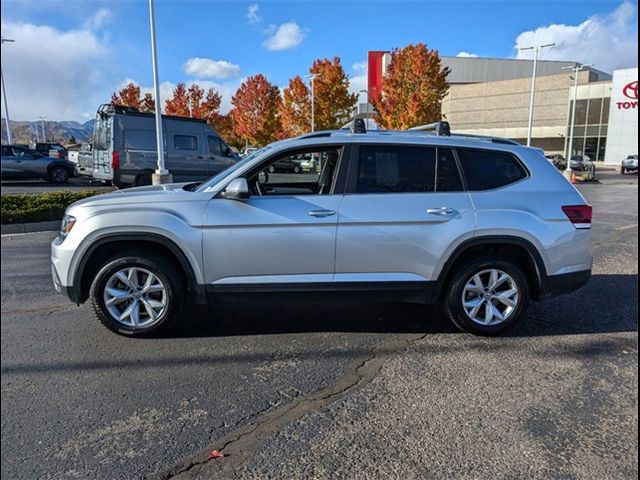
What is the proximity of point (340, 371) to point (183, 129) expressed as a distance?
14176 mm

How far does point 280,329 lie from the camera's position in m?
4.18

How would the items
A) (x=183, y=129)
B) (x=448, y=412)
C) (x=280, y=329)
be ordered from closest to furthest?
(x=448, y=412) < (x=280, y=329) < (x=183, y=129)

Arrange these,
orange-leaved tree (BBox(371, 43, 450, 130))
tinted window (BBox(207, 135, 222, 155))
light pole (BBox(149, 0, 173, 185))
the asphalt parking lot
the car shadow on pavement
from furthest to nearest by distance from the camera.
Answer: orange-leaved tree (BBox(371, 43, 450, 130))
tinted window (BBox(207, 135, 222, 155))
light pole (BBox(149, 0, 173, 185))
the car shadow on pavement
the asphalt parking lot

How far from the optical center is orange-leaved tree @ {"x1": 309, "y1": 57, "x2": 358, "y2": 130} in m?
38.5

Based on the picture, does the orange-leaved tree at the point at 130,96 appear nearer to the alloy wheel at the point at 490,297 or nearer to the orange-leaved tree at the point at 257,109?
the orange-leaved tree at the point at 257,109

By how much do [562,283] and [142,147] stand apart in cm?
1366

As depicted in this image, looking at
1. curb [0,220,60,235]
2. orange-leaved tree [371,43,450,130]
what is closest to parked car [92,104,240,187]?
curb [0,220,60,235]

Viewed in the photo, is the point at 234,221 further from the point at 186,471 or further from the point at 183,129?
the point at 183,129

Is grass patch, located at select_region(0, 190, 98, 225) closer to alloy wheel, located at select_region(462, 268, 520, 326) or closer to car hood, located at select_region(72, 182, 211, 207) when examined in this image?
car hood, located at select_region(72, 182, 211, 207)

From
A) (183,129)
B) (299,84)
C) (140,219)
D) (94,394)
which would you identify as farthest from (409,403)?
(299,84)

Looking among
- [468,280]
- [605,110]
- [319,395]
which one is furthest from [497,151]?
[605,110]

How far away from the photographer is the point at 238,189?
12.1ft

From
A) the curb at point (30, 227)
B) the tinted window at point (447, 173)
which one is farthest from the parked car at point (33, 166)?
the tinted window at point (447, 173)

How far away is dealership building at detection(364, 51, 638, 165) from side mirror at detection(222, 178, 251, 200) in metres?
39.2
